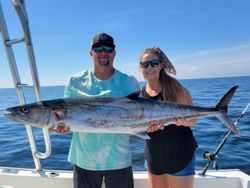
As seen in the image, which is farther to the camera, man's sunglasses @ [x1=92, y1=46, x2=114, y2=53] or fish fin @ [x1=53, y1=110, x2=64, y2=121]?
man's sunglasses @ [x1=92, y1=46, x2=114, y2=53]

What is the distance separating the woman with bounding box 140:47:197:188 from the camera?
254 cm

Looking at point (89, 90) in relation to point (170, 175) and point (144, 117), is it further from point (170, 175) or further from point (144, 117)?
point (170, 175)

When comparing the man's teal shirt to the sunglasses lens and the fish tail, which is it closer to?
the sunglasses lens

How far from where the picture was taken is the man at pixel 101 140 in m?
2.44

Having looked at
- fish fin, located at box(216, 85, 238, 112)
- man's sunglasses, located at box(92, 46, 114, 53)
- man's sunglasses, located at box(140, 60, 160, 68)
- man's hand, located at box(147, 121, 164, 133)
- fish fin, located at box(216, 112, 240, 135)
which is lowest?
fish fin, located at box(216, 112, 240, 135)

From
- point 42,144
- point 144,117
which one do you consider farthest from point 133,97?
point 42,144

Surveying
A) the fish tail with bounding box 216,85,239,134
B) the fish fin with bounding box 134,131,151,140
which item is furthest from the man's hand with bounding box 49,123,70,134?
the fish tail with bounding box 216,85,239,134

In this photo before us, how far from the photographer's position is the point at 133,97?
246 centimetres

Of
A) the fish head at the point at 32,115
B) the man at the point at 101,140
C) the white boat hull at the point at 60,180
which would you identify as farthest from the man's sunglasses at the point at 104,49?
the white boat hull at the point at 60,180

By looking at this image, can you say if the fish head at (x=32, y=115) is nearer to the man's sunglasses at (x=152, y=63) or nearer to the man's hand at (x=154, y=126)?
the man's hand at (x=154, y=126)

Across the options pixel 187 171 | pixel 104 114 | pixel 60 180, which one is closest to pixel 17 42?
pixel 104 114

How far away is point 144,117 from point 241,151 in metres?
4.95

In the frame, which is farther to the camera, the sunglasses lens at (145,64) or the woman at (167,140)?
the sunglasses lens at (145,64)

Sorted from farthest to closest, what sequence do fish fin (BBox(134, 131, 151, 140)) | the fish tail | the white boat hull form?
the white boat hull → the fish tail → fish fin (BBox(134, 131, 151, 140))
